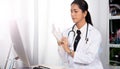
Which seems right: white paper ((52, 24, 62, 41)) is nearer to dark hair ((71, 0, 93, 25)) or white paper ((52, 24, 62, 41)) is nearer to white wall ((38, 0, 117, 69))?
white wall ((38, 0, 117, 69))

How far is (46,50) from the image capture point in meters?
1.50

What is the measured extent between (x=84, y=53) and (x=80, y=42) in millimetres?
88

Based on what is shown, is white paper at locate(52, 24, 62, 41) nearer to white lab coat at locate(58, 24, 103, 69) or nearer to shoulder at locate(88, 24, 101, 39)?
white lab coat at locate(58, 24, 103, 69)

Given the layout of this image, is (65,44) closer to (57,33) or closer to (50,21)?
(57,33)

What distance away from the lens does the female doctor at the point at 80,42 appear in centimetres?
144

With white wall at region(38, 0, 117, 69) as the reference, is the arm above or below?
below

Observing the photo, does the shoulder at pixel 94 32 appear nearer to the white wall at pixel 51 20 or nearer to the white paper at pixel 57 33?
the white wall at pixel 51 20

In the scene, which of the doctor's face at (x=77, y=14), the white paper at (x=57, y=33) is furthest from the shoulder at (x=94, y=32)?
the white paper at (x=57, y=33)

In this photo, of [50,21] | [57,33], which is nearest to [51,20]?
[50,21]

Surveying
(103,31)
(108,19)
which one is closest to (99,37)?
(103,31)

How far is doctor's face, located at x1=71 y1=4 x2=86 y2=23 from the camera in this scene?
1464 millimetres

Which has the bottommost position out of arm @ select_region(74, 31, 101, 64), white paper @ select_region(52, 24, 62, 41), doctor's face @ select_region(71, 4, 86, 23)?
arm @ select_region(74, 31, 101, 64)

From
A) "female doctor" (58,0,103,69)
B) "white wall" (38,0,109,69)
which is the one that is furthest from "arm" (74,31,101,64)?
"white wall" (38,0,109,69)

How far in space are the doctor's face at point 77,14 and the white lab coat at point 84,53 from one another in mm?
66
